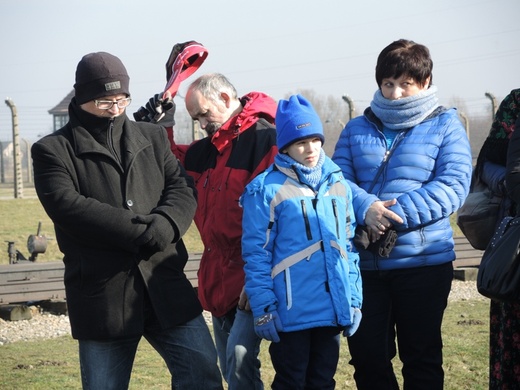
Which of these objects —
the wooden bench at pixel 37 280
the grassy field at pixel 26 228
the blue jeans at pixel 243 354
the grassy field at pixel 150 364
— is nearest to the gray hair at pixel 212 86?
the blue jeans at pixel 243 354

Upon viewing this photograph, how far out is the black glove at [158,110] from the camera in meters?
4.77

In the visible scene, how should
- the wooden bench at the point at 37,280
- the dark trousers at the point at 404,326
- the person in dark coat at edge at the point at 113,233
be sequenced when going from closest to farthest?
the person in dark coat at edge at the point at 113,233, the dark trousers at the point at 404,326, the wooden bench at the point at 37,280

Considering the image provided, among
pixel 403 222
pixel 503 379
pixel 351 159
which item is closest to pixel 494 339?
pixel 503 379

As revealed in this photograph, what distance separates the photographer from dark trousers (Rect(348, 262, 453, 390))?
14.7ft

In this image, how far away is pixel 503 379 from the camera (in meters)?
4.23

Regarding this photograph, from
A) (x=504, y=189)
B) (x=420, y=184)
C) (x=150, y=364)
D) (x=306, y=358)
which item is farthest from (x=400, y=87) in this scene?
(x=150, y=364)

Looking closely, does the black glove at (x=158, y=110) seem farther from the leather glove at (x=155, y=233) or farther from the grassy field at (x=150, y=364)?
the grassy field at (x=150, y=364)

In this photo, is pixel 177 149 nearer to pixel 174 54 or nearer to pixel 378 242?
pixel 174 54

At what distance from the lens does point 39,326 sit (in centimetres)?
911

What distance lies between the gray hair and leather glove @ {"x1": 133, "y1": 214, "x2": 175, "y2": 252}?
92 centimetres

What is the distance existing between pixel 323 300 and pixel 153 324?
781 millimetres

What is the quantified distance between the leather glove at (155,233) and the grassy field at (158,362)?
2.48 metres

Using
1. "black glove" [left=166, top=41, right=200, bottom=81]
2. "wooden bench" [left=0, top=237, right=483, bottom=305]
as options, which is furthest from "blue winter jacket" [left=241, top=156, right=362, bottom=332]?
"wooden bench" [left=0, top=237, right=483, bottom=305]

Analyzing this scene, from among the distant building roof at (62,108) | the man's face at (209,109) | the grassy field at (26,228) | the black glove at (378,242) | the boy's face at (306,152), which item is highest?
the man's face at (209,109)
